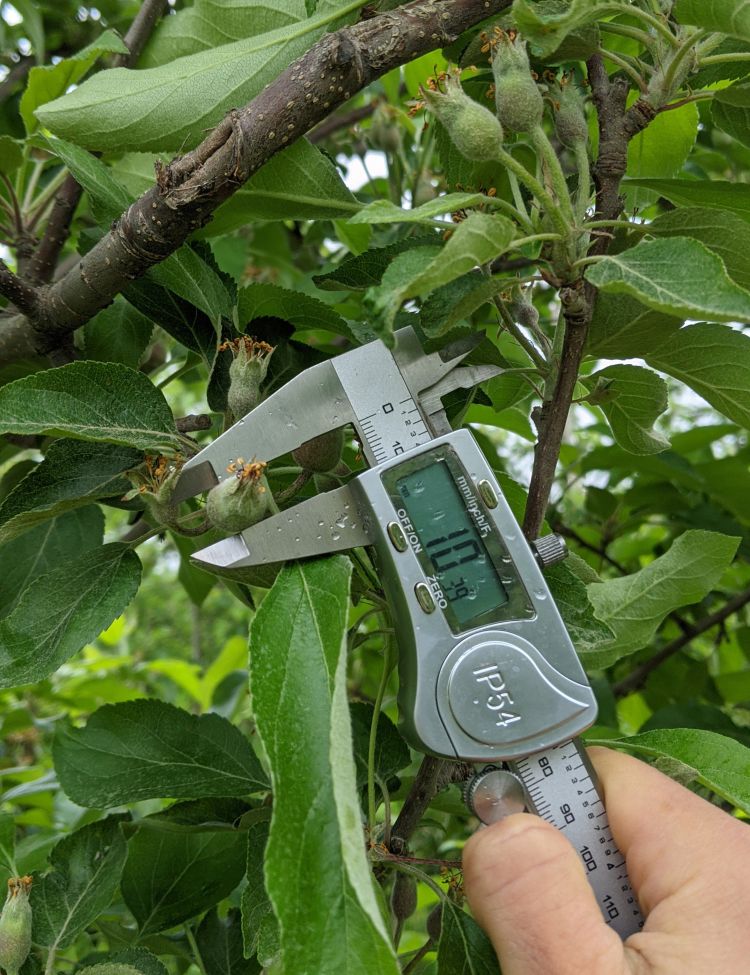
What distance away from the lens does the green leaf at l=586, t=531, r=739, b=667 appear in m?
1.26

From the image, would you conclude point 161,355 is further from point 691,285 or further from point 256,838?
point 691,285

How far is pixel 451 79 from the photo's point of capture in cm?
86

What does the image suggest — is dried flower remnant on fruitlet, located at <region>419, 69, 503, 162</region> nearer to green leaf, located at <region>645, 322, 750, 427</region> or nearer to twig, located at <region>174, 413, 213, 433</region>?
green leaf, located at <region>645, 322, 750, 427</region>

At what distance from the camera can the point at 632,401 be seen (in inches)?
42.5

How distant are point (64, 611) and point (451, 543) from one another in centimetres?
44

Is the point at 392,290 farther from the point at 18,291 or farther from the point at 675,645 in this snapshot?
the point at 675,645

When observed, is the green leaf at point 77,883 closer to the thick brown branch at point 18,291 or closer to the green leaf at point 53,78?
the thick brown branch at point 18,291

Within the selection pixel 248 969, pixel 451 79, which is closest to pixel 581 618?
pixel 451 79

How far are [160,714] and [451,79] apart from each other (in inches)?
31.1

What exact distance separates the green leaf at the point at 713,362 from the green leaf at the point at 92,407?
505 millimetres

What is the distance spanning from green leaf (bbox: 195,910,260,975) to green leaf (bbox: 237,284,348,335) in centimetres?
77

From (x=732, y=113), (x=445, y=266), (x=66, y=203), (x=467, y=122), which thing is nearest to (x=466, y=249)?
(x=445, y=266)

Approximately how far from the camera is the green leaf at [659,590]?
1259 millimetres

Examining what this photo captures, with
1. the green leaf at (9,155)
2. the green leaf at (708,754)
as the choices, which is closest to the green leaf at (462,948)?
the green leaf at (708,754)
